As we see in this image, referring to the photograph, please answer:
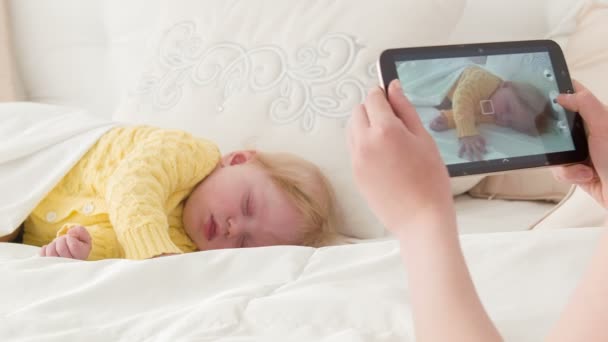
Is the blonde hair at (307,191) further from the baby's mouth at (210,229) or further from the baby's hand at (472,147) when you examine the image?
the baby's hand at (472,147)

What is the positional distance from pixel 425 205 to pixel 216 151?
0.83 metres

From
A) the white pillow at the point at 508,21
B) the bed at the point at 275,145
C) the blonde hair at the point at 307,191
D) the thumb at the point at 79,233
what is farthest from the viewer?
the white pillow at the point at 508,21

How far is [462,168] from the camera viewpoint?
0.75 m

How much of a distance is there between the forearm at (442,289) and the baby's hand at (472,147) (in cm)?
21

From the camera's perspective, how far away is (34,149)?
1.30 metres

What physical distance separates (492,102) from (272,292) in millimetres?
325

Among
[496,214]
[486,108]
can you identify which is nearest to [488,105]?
[486,108]

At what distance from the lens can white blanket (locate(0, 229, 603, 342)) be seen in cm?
70

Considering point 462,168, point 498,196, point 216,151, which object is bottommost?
point 498,196

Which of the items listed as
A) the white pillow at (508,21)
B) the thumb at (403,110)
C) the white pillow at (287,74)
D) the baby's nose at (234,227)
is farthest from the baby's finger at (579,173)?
the white pillow at (508,21)

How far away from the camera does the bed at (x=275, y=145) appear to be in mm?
724

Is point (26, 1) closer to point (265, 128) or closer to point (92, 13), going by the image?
point (92, 13)

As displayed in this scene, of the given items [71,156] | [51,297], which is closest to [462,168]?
[51,297]

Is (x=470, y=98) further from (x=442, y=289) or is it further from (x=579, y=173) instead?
(x=442, y=289)
